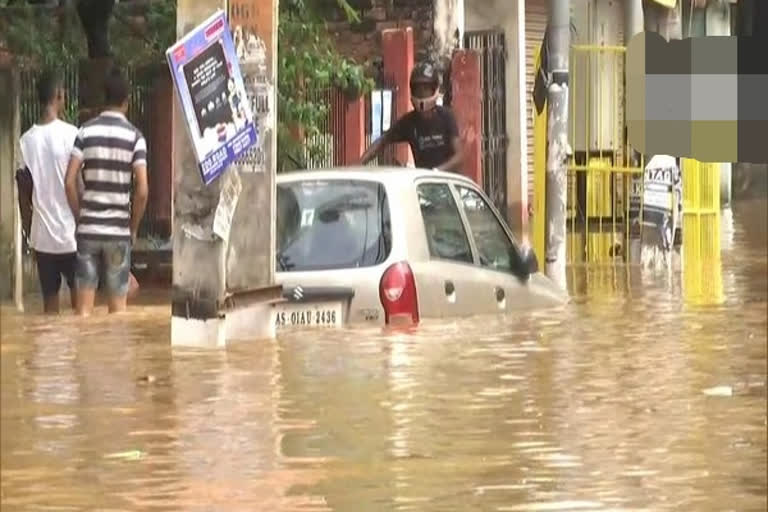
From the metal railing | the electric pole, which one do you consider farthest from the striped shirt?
the metal railing

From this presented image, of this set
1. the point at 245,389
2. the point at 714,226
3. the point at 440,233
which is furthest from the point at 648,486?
the point at 714,226

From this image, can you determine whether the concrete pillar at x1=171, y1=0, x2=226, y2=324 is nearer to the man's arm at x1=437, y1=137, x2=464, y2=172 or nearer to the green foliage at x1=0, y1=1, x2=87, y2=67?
the man's arm at x1=437, y1=137, x2=464, y2=172

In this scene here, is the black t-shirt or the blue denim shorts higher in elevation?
the black t-shirt

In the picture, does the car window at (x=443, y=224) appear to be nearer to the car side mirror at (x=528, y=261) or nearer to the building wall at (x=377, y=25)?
the car side mirror at (x=528, y=261)

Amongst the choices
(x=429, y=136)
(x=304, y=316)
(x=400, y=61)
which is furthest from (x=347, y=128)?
(x=304, y=316)

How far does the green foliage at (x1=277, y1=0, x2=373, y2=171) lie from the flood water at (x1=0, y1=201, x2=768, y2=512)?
415cm

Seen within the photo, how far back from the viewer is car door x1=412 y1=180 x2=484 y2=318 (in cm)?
887

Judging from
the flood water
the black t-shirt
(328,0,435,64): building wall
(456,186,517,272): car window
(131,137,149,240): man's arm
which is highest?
(328,0,435,64): building wall

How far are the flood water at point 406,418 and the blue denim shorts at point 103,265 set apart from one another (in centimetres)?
24

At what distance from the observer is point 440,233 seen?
9047mm

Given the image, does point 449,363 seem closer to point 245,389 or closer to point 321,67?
point 245,389

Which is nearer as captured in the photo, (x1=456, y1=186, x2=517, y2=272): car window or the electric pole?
(x1=456, y1=186, x2=517, y2=272): car window

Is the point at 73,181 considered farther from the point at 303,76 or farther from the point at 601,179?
the point at 601,179

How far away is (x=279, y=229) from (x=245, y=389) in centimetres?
130
